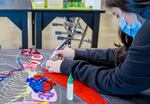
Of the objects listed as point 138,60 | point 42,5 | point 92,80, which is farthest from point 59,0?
point 138,60

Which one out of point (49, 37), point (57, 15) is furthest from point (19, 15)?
point (49, 37)

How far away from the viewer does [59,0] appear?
90.8 inches

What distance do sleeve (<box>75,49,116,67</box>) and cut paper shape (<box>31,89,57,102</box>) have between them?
1.25ft

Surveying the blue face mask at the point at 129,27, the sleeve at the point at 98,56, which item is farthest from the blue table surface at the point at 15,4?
the blue face mask at the point at 129,27

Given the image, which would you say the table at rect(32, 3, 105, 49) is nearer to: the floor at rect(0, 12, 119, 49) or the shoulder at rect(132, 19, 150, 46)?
the floor at rect(0, 12, 119, 49)

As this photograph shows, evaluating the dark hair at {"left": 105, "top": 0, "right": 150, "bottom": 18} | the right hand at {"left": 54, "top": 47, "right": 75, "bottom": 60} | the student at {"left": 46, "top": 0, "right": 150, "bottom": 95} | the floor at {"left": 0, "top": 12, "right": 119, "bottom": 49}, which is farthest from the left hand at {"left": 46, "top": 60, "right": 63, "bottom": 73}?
the floor at {"left": 0, "top": 12, "right": 119, "bottom": 49}

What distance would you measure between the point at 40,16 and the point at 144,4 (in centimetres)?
146

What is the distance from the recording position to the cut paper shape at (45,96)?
3.58 feet

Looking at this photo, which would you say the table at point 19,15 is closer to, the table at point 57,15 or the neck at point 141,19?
the table at point 57,15

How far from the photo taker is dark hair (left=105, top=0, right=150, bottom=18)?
0.97 m

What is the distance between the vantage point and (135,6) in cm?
99

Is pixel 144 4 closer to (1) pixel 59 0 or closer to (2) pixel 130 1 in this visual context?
(2) pixel 130 1

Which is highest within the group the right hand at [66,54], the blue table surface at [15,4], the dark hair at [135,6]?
the blue table surface at [15,4]

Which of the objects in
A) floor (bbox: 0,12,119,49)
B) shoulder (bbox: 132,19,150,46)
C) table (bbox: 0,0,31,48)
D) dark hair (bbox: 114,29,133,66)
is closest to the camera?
shoulder (bbox: 132,19,150,46)
